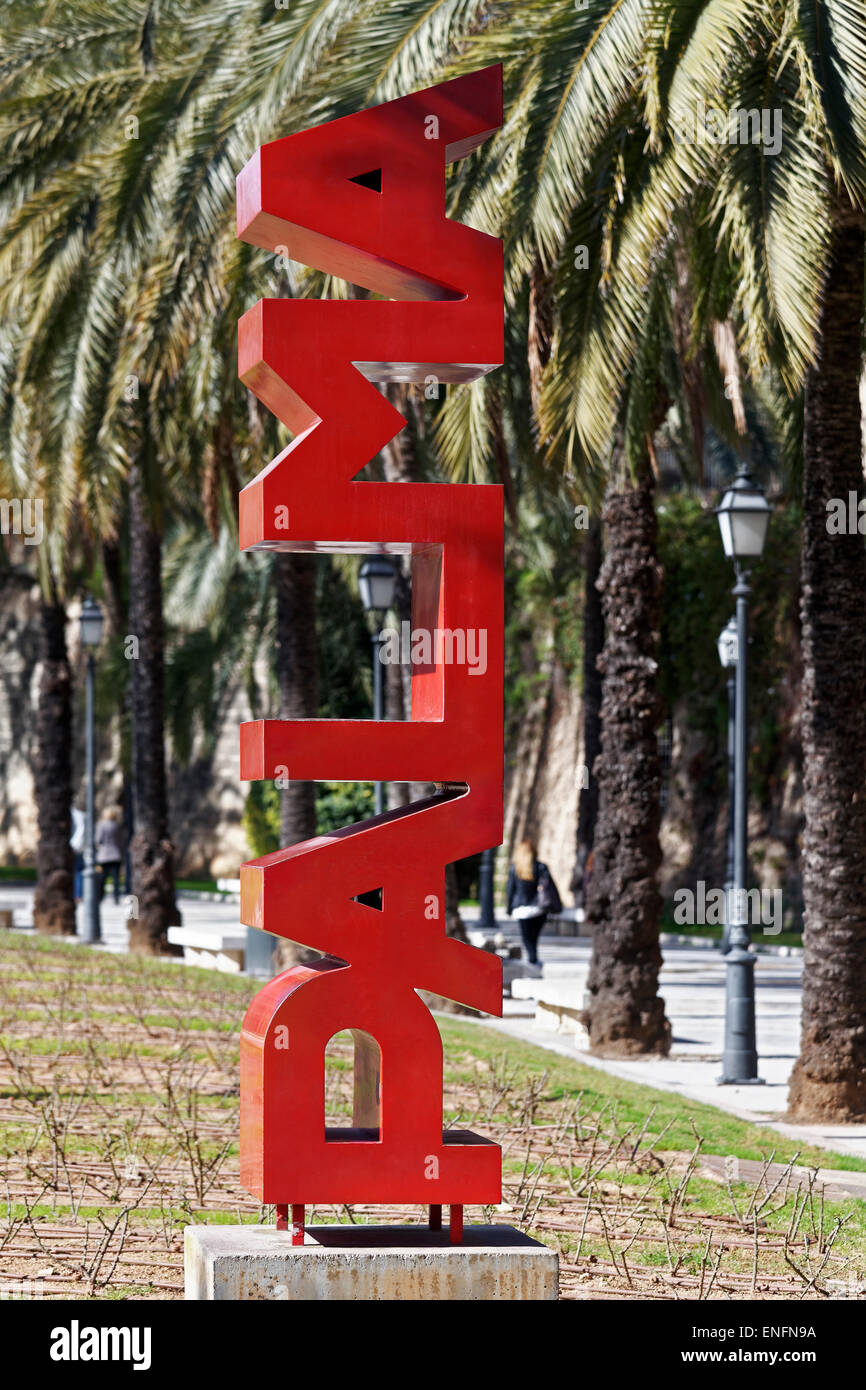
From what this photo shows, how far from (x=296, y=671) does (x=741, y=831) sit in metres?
5.65

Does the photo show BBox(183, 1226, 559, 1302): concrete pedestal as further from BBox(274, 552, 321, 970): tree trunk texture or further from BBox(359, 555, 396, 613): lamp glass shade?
BBox(359, 555, 396, 613): lamp glass shade

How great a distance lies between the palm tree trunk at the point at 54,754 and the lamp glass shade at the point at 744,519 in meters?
9.84

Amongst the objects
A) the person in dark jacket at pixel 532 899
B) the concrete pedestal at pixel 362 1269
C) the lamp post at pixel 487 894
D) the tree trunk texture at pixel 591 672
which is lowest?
the lamp post at pixel 487 894

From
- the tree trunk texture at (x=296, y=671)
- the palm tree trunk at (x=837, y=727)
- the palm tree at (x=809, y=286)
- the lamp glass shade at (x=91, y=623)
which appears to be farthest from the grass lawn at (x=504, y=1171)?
the lamp glass shade at (x=91, y=623)

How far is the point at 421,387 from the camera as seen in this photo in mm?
11953

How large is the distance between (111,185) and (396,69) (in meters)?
3.92

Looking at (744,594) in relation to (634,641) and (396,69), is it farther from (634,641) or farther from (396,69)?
(396,69)

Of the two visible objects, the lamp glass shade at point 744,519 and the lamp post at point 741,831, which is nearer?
the lamp post at point 741,831

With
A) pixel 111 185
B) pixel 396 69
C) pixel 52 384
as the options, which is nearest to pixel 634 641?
pixel 396 69

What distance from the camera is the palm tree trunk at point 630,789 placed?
12.7m

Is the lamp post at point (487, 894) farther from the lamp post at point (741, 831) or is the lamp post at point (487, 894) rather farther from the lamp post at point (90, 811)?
the lamp post at point (741, 831)

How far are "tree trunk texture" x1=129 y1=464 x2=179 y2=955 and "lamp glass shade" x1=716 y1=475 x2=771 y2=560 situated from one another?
7.86m

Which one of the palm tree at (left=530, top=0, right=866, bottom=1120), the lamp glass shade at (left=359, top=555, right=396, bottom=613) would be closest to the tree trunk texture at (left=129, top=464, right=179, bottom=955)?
the lamp glass shade at (left=359, top=555, right=396, bottom=613)

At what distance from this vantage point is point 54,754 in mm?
21531
